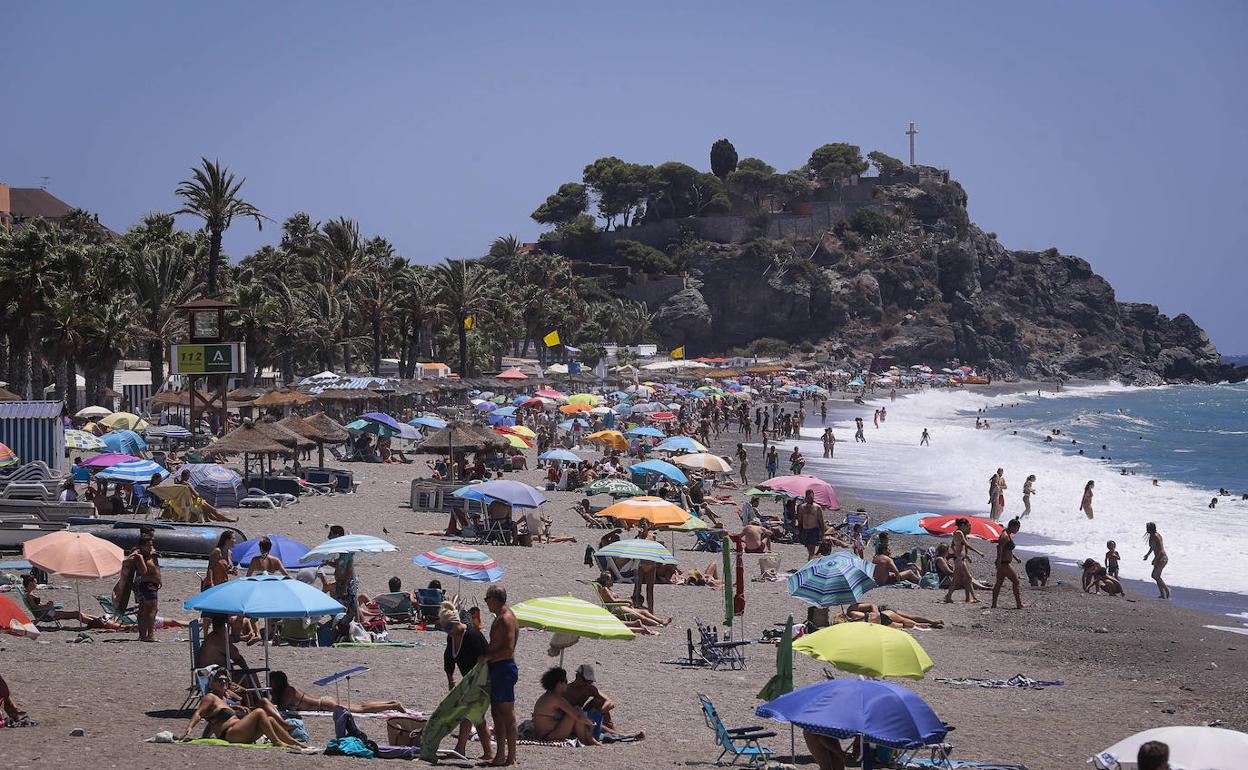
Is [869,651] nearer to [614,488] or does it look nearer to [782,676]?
[782,676]

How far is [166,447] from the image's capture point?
29000 mm

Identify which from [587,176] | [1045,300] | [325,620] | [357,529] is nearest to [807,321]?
[587,176]

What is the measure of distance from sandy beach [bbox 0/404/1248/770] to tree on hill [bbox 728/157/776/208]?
107235 mm

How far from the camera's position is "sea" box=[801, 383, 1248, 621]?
71.7 ft

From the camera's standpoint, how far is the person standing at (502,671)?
7.60m

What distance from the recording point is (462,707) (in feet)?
25.1

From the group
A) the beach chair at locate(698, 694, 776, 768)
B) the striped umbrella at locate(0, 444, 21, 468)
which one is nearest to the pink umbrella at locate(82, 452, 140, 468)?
the striped umbrella at locate(0, 444, 21, 468)

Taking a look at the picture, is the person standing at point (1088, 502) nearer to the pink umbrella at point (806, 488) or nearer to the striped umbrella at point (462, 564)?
the pink umbrella at point (806, 488)

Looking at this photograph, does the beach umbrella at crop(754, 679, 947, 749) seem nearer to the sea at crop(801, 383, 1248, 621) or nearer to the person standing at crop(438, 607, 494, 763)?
the person standing at crop(438, 607, 494, 763)

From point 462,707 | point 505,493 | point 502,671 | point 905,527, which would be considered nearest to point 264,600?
point 462,707

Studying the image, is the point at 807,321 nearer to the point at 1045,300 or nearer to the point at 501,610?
the point at 1045,300

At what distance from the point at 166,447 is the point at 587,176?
328ft

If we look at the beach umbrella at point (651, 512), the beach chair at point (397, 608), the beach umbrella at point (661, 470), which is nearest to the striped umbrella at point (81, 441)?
the beach umbrella at point (661, 470)

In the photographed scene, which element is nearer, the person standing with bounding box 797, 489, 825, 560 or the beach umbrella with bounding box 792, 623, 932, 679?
the beach umbrella with bounding box 792, 623, 932, 679
